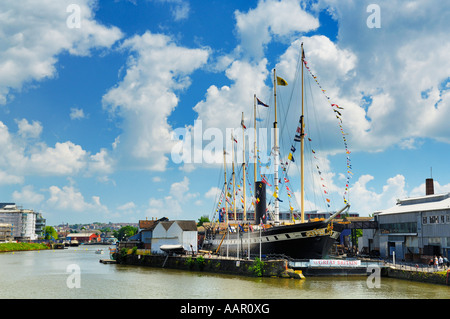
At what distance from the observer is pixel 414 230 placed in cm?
6234

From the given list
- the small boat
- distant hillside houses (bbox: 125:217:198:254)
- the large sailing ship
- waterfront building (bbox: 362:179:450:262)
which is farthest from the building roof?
the small boat

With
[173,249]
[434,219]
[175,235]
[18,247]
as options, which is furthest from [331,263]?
[18,247]

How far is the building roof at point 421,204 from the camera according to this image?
59.7 m

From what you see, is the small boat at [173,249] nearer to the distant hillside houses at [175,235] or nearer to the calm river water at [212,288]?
the distant hillside houses at [175,235]

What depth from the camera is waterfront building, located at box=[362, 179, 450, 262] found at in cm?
5659

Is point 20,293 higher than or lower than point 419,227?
lower

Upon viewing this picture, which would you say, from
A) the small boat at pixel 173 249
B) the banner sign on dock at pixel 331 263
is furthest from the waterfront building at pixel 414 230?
the small boat at pixel 173 249

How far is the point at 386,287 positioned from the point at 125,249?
174ft

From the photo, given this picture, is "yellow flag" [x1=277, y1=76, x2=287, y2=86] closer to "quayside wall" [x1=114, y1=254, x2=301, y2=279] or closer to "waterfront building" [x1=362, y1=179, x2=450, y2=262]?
"waterfront building" [x1=362, y1=179, x2=450, y2=262]

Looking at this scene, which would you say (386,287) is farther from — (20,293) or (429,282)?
(20,293)

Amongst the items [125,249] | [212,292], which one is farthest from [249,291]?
[125,249]

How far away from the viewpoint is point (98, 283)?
5172 centimetres

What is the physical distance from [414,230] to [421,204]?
252 inches
